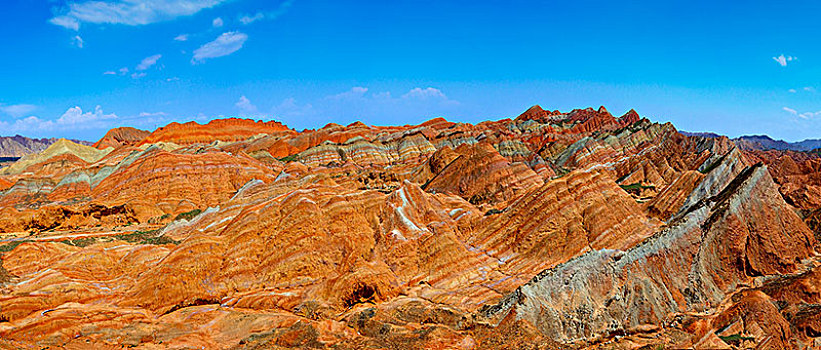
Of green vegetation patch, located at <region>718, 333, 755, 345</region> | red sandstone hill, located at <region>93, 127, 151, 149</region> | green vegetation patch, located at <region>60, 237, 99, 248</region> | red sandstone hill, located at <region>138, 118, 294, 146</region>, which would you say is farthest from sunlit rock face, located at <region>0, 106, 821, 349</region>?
red sandstone hill, located at <region>93, 127, 151, 149</region>

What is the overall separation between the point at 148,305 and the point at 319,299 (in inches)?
278

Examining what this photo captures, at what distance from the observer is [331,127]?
11819 centimetres

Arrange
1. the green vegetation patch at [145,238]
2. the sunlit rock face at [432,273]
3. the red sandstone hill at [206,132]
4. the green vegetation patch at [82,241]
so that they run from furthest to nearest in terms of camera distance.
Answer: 1. the red sandstone hill at [206,132]
2. the green vegetation patch at [82,241]
3. the green vegetation patch at [145,238]
4. the sunlit rock face at [432,273]

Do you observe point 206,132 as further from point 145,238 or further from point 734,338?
point 734,338

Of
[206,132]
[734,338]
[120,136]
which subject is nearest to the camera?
[734,338]

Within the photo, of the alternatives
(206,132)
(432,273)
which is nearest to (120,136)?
(206,132)

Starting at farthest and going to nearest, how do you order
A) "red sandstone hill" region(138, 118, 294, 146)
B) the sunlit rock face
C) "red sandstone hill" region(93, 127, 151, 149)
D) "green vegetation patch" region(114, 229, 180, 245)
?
"red sandstone hill" region(93, 127, 151, 149) → "red sandstone hill" region(138, 118, 294, 146) → "green vegetation patch" region(114, 229, 180, 245) → the sunlit rock face

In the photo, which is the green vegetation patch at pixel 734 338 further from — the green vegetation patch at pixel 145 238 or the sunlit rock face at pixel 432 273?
the green vegetation patch at pixel 145 238

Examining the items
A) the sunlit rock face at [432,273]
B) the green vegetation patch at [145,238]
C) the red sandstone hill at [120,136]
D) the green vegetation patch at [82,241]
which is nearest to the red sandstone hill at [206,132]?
the red sandstone hill at [120,136]

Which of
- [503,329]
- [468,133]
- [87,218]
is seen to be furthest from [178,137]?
[503,329]

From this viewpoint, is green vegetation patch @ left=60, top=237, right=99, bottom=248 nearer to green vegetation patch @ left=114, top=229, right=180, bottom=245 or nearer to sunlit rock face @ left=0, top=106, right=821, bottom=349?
sunlit rock face @ left=0, top=106, right=821, bottom=349

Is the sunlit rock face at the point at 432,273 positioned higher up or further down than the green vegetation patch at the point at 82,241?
further down

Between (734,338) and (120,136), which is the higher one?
(120,136)

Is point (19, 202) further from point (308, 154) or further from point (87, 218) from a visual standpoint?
point (308, 154)
